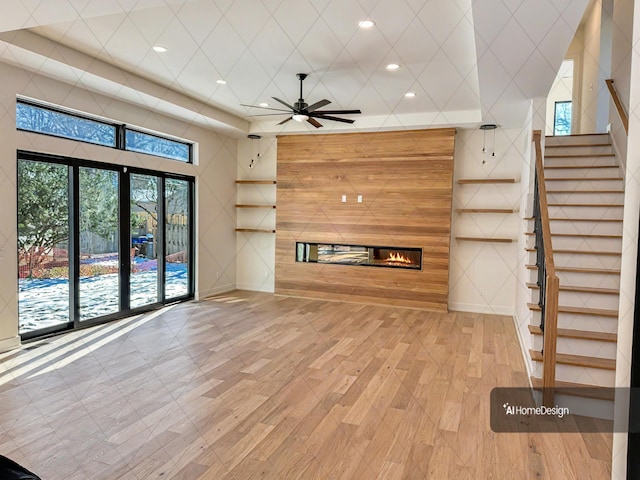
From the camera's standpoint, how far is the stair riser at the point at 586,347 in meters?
3.35

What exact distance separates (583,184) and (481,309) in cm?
240

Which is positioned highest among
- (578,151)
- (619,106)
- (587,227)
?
(619,106)

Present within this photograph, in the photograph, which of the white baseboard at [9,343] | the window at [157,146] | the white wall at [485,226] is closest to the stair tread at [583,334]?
the white wall at [485,226]

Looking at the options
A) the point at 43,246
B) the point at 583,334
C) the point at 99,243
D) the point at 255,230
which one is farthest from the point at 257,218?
the point at 583,334

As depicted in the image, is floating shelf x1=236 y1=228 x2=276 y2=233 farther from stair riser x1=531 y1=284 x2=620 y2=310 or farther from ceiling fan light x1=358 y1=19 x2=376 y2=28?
stair riser x1=531 y1=284 x2=620 y2=310

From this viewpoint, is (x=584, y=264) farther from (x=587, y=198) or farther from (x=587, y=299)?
(x=587, y=198)

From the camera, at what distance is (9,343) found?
427 cm

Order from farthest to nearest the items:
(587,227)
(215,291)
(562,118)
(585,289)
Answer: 1. (562,118)
2. (215,291)
3. (587,227)
4. (585,289)

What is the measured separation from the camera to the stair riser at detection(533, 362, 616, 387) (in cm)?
319

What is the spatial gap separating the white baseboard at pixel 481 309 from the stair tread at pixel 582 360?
3.17 meters

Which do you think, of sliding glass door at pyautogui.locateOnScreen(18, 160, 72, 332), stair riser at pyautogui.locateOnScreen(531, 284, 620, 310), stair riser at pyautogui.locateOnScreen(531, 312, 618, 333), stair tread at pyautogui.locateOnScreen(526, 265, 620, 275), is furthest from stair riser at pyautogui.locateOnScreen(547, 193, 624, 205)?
sliding glass door at pyautogui.locateOnScreen(18, 160, 72, 332)

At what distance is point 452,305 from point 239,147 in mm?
4562

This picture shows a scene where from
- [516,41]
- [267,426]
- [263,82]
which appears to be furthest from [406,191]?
[267,426]

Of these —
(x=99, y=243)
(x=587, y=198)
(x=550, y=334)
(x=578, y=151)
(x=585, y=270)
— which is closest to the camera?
(x=550, y=334)
